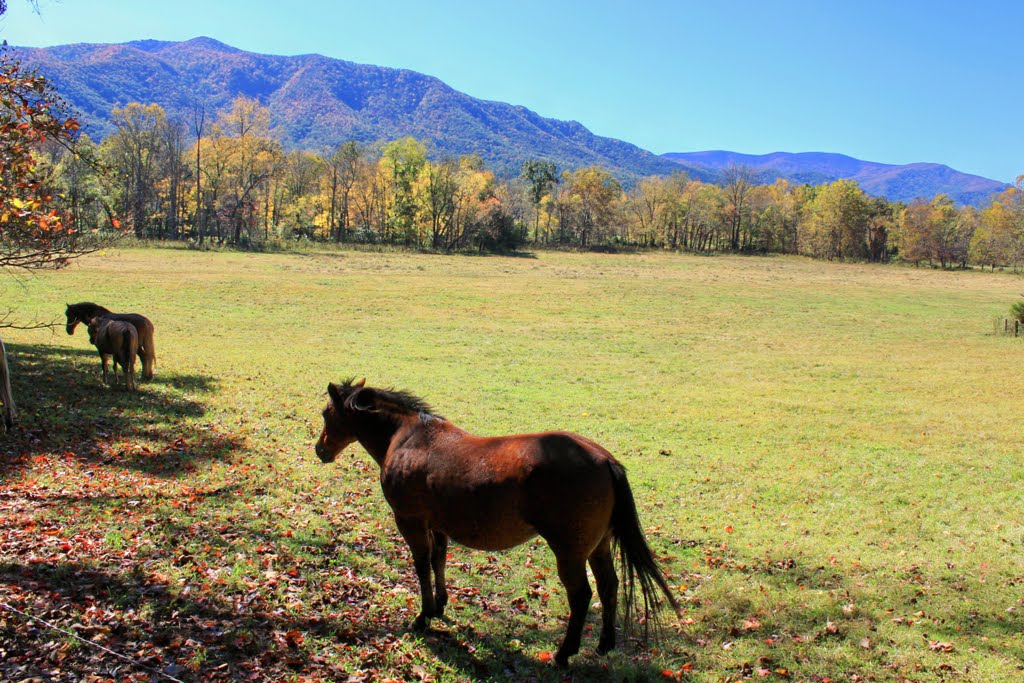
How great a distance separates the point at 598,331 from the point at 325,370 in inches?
563

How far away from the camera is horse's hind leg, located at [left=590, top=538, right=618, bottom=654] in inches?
214

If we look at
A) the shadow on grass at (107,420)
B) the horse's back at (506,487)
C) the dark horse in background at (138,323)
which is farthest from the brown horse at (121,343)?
the horse's back at (506,487)

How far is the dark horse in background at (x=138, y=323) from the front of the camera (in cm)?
1485

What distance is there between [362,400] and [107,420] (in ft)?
26.8

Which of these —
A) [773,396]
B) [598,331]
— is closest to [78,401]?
[773,396]

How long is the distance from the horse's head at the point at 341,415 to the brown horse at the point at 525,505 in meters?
0.58

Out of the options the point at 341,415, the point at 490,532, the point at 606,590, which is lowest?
the point at 606,590

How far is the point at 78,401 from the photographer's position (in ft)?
42.0

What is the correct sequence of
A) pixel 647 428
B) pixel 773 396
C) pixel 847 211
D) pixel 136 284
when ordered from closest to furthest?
pixel 647 428
pixel 773 396
pixel 136 284
pixel 847 211

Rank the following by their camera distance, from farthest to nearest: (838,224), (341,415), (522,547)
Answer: (838,224) → (522,547) → (341,415)

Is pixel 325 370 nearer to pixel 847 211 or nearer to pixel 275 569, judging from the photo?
pixel 275 569

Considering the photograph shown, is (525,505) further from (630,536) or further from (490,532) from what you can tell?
(630,536)

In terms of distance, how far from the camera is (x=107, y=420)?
38.9ft

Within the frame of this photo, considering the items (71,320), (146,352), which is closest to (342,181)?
(71,320)
